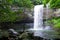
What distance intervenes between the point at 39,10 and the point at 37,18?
772mm

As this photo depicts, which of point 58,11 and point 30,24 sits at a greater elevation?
point 58,11

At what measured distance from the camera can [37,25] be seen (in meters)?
15.0

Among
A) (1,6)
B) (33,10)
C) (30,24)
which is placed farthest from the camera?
(30,24)

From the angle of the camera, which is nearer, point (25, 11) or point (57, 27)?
point (57, 27)

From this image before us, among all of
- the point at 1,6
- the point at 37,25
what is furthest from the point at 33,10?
the point at 1,6

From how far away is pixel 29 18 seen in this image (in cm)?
1570

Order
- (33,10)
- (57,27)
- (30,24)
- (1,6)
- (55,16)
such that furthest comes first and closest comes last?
(30,24), (33,10), (55,16), (57,27), (1,6)

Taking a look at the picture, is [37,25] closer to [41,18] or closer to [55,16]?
[41,18]

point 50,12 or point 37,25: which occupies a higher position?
point 50,12

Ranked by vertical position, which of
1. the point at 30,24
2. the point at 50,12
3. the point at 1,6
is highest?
the point at 1,6

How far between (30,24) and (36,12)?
1784mm

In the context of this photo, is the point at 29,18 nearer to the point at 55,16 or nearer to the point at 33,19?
the point at 33,19

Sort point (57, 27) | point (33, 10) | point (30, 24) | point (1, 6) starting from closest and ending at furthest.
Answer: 1. point (1, 6)
2. point (57, 27)
3. point (33, 10)
4. point (30, 24)

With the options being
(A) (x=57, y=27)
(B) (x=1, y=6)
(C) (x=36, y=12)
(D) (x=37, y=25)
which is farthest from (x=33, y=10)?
(B) (x=1, y=6)
